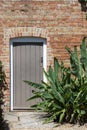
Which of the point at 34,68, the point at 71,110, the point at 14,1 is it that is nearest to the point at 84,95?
the point at 71,110

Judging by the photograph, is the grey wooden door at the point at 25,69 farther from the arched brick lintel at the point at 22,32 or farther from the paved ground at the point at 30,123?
the paved ground at the point at 30,123

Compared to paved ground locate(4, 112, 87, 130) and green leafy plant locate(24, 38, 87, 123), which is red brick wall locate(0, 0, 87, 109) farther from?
green leafy plant locate(24, 38, 87, 123)

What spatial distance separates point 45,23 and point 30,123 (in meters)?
3.62

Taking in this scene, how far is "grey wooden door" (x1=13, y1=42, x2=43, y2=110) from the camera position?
1353 cm

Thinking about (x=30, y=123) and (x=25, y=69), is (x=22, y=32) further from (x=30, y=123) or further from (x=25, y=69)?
(x=30, y=123)

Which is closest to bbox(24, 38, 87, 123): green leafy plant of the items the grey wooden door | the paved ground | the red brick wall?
the paved ground

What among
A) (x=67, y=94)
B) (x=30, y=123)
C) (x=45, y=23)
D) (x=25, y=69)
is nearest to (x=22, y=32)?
(x=45, y=23)

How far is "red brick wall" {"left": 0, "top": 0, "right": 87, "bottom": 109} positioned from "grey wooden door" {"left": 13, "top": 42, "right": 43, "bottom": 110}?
339mm

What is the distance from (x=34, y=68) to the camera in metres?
13.6

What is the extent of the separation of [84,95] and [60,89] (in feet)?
2.28

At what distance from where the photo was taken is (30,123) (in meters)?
11.3


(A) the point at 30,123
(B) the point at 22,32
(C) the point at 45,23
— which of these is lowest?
(A) the point at 30,123

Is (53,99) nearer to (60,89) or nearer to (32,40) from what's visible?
(60,89)

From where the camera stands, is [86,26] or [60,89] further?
[86,26]
